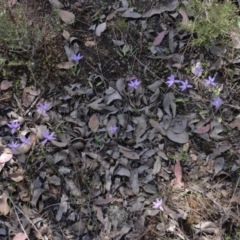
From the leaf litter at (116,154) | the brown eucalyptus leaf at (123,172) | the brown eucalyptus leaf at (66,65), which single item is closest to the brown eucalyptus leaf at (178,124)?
the leaf litter at (116,154)

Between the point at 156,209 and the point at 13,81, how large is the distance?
4.04 ft

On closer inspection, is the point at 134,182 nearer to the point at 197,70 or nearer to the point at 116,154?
the point at 116,154

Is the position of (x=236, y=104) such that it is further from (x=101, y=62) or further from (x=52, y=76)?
(x=52, y=76)

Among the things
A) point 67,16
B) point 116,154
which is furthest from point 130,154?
point 67,16

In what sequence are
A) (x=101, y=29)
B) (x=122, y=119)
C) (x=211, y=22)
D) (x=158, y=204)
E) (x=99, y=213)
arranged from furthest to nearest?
(x=101, y=29)
(x=211, y=22)
(x=122, y=119)
(x=99, y=213)
(x=158, y=204)

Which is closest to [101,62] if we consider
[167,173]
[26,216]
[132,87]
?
[132,87]

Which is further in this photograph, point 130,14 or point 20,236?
point 130,14

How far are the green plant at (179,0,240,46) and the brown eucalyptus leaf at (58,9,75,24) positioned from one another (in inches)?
28.0

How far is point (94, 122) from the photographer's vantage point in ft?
9.96

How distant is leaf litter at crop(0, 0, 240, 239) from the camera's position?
2793mm

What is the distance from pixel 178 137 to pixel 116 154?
38cm

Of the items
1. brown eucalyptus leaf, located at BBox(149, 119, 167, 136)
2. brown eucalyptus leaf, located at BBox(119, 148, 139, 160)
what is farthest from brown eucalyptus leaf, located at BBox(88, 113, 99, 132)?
brown eucalyptus leaf, located at BBox(149, 119, 167, 136)

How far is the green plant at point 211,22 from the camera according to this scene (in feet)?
10.3

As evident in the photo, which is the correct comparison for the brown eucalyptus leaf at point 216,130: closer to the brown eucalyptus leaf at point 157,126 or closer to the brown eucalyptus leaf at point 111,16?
the brown eucalyptus leaf at point 157,126
